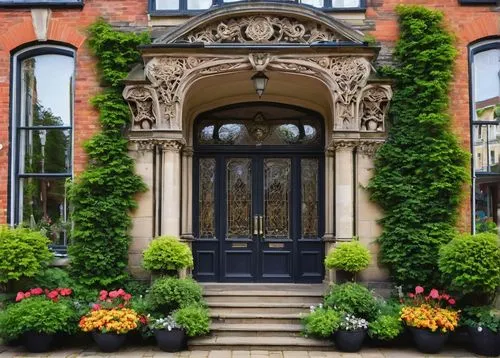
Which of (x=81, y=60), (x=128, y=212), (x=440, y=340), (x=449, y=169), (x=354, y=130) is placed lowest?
(x=440, y=340)

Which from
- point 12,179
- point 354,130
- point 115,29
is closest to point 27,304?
point 12,179

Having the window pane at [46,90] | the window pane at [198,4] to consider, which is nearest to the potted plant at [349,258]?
the window pane at [198,4]

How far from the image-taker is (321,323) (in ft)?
25.3

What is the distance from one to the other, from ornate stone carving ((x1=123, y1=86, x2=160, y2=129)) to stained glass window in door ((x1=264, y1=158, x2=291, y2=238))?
98.8 inches

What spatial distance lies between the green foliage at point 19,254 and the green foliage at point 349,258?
4.49 meters

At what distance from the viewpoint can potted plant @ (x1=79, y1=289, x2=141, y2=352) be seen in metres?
7.61

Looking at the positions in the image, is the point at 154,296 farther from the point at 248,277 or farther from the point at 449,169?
the point at 449,169

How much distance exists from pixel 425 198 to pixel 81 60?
20.4 ft

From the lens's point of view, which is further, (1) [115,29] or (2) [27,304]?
(1) [115,29]

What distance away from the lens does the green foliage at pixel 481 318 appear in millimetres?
7578

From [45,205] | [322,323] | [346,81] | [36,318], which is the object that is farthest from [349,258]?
[45,205]

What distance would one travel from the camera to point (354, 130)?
8828 millimetres

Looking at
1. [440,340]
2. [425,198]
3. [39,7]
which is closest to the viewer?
[440,340]

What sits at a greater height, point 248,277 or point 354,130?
point 354,130
